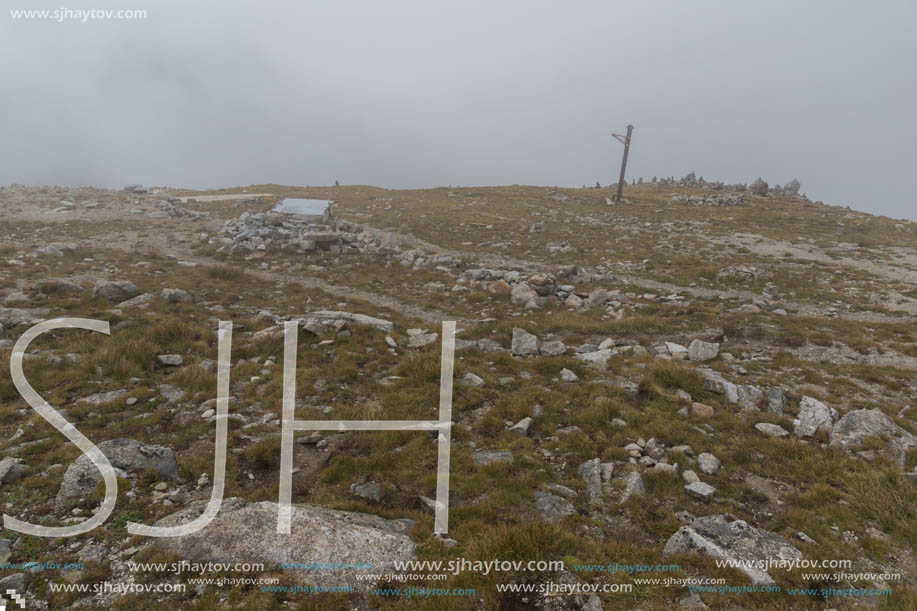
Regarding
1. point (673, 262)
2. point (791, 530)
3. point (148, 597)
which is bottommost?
point (148, 597)

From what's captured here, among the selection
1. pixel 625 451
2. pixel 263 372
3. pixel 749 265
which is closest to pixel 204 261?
pixel 263 372

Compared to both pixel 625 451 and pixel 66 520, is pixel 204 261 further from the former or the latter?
pixel 625 451

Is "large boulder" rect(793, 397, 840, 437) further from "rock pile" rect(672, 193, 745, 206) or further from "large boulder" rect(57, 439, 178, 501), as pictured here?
"rock pile" rect(672, 193, 745, 206)

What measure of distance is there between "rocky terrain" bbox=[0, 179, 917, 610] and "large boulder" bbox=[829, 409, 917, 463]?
4 cm

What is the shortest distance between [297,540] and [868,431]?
381 inches

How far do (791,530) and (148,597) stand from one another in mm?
7811

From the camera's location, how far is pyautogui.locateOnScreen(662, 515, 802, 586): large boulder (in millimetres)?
4672

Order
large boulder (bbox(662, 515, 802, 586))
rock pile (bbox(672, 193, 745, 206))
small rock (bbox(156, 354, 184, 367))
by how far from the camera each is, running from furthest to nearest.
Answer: rock pile (bbox(672, 193, 745, 206))
small rock (bbox(156, 354, 184, 367))
large boulder (bbox(662, 515, 802, 586))

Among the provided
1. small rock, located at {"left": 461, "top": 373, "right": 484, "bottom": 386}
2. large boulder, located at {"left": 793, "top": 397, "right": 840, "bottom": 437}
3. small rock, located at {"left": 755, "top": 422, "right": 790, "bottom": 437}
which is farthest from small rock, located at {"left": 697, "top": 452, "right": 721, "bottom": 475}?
small rock, located at {"left": 461, "top": 373, "right": 484, "bottom": 386}

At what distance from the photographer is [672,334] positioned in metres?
12.2

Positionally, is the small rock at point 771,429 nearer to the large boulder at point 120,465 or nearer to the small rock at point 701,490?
the small rock at point 701,490

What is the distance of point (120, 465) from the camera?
19.6 feet

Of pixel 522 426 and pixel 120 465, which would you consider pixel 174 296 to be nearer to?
pixel 120 465

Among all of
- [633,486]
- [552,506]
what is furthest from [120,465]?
[633,486]
